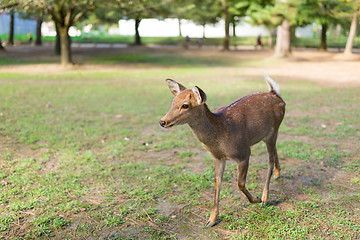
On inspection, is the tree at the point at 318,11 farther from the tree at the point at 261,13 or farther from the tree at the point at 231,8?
the tree at the point at 231,8

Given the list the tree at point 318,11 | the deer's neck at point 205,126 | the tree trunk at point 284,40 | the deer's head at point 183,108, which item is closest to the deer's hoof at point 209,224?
the deer's neck at point 205,126

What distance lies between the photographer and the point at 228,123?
3.77 meters

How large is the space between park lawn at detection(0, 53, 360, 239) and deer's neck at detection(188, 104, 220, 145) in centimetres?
99

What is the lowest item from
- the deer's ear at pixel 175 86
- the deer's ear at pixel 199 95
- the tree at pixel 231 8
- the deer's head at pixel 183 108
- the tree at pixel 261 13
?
the deer's head at pixel 183 108

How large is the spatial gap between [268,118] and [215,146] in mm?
831

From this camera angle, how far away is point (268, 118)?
410 centimetres

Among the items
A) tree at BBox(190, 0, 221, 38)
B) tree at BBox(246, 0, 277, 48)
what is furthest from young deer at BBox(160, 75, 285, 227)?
tree at BBox(190, 0, 221, 38)

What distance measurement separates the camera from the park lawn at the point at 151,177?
379 centimetres

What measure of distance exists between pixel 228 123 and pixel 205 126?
314 mm

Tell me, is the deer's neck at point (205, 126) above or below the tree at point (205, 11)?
below

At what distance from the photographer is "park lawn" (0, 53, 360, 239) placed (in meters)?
3.79

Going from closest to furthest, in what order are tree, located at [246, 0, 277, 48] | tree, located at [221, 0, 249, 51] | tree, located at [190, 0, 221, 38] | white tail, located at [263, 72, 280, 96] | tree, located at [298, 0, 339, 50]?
1. white tail, located at [263, 72, 280, 96]
2. tree, located at [298, 0, 339, 50]
3. tree, located at [246, 0, 277, 48]
4. tree, located at [221, 0, 249, 51]
5. tree, located at [190, 0, 221, 38]

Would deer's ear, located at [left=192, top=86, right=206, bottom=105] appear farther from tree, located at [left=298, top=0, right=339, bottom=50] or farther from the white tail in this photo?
tree, located at [left=298, top=0, right=339, bottom=50]

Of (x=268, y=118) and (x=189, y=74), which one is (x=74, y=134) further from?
(x=189, y=74)
